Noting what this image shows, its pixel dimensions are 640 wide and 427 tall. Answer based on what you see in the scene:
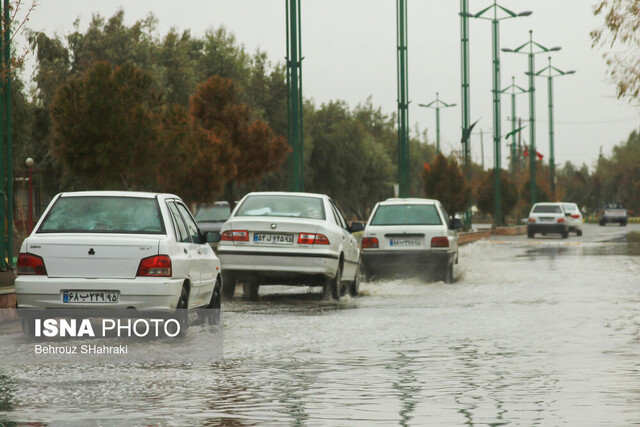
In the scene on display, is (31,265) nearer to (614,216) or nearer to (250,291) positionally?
(250,291)

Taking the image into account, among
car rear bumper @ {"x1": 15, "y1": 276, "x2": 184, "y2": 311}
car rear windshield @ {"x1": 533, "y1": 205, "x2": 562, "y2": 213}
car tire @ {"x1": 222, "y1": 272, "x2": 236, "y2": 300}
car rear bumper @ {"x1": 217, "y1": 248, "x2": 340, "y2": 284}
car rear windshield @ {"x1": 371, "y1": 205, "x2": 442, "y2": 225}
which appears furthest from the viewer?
car rear windshield @ {"x1": 533, "y1": 205, "x2": 562, "y2": 213}

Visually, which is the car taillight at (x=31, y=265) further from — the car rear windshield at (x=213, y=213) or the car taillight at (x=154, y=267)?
the car rear windshield at (x=213, y=213)

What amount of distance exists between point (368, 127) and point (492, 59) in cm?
5771

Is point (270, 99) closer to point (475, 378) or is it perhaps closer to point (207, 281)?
point (207, 281)

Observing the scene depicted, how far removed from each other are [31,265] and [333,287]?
6.54 metres

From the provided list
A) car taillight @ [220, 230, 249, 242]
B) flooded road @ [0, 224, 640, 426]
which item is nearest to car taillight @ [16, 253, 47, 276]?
flooded road @ [0, 224, 640, 426]

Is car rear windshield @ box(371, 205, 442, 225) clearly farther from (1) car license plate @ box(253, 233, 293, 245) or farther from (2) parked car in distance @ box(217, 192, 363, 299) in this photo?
(1) car license plate @ box(253, 233, 293, 245)

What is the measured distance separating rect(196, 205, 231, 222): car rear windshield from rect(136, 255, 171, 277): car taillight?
77.5 feet

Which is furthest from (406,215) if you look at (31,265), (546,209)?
(546,209)

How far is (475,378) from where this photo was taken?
9.77m

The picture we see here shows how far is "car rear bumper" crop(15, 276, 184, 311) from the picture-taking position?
1199 cm

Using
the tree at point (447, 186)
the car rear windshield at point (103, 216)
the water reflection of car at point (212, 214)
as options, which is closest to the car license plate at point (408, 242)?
the car rear windshield at point (103, 216)

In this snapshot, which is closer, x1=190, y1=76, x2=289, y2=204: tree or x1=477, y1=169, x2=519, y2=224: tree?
x1=190, y1=76, x2=289, y2=204: tree

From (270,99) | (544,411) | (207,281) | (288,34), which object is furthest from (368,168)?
(544,411)
